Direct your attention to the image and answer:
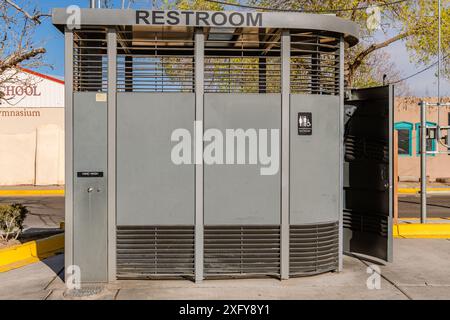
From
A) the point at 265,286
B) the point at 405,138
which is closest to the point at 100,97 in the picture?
the point at 265,286

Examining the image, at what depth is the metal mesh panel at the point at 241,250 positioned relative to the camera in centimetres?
709

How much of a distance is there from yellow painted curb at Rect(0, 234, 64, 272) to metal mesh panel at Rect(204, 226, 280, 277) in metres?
3.40

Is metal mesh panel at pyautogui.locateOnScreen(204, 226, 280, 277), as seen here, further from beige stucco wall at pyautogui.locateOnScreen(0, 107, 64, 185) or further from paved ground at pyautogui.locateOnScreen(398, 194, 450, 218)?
beige stucco wall at pyautogui.locateOnScreen(0, 107, 64, 185)

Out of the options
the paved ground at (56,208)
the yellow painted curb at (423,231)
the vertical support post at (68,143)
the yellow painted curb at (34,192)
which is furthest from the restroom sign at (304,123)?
the yellow painted curb at (34,192)

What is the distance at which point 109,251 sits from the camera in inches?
273

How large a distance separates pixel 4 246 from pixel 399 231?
8134 millimetres

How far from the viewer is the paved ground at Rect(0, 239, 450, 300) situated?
6.52 metres

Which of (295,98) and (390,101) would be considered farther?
(390,101)

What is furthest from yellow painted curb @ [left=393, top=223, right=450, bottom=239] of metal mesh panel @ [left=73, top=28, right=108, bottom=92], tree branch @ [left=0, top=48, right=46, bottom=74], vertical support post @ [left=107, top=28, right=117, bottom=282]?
tree branch @ [left=0, top=48, right=46, bottom=74]

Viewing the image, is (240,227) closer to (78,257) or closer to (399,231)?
(78,257)

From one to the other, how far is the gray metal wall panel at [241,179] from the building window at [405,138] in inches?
790

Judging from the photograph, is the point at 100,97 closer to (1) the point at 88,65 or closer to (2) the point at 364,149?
(1) the point at 88,65

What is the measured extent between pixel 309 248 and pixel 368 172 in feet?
6.37
